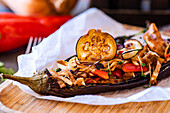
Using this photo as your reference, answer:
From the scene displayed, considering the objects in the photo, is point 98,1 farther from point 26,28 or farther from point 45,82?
point 45,82

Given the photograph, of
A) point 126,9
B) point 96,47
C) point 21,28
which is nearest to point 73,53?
point 96,47

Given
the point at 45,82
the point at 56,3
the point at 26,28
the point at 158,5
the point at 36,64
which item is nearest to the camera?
the point at 45,82

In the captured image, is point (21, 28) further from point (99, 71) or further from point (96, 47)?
point (99, 71)

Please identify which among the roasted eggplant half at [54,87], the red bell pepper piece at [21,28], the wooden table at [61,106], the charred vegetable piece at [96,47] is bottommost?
the wooden table at [61,106]

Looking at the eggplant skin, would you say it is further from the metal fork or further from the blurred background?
the blurred background

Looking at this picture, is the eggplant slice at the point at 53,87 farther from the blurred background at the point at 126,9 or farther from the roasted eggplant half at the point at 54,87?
the blurred background at the point at 126,9

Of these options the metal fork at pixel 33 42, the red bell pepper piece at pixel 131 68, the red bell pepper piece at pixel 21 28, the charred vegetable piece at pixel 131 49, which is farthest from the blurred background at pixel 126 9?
the red bell pepper piece at pixel 131 68

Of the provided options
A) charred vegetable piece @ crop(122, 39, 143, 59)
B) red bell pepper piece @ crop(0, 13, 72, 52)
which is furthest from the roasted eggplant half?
red bell pepper piece @ crop(0, 13, 72, 52)

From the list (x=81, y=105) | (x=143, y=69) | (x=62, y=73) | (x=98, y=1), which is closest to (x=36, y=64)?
(x=62, y=73)
